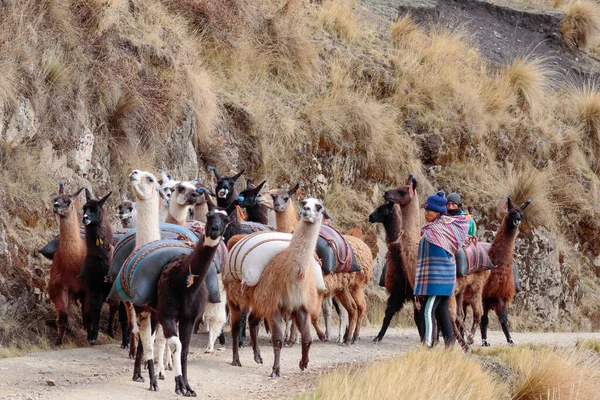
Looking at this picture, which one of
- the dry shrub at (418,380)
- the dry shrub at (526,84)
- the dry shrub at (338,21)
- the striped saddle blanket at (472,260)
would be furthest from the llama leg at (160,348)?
the dry shrub at (526,84)

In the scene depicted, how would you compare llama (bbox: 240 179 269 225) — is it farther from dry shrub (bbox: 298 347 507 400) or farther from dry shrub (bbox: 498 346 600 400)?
dry shrub (bbox: 498 346 600 400)

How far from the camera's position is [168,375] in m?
8.39

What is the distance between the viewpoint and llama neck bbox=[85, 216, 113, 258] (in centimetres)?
1004

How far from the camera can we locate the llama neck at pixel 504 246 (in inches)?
A: 478

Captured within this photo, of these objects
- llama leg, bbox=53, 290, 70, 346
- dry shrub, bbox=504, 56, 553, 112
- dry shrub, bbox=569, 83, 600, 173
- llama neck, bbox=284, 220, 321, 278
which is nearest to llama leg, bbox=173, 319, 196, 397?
llama neck, bbox=284, 220, 321, 278

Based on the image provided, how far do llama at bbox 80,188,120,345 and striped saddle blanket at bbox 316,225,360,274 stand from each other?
94.0 inches

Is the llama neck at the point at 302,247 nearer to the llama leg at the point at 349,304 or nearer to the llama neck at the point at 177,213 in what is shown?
the llama neck at the point at 177,213

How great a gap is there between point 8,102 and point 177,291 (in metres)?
5.22

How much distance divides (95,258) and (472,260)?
4416 mm

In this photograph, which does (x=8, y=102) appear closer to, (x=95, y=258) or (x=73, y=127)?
(x=73, y=127)

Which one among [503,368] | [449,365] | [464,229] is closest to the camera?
[449,365]

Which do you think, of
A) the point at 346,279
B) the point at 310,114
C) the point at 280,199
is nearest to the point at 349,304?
the point at 346,279

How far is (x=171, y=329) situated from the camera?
24.0 ft

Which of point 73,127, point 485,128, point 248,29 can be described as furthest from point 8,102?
point 485,128
